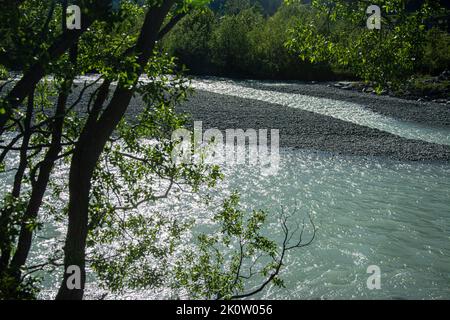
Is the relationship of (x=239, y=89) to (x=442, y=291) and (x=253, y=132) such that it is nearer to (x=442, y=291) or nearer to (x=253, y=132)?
(x=253, y=132)

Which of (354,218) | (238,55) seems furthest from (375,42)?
(238,55)

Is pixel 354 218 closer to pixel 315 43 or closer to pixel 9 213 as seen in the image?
Answer: pixel 315 43

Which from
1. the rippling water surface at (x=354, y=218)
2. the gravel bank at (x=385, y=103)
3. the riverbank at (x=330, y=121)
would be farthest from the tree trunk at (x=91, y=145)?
the gravel bank at (x=385, y=103)

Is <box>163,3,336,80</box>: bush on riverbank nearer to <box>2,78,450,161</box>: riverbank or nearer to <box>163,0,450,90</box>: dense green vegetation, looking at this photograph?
<box>163,0,450,90</box>: dense green vegetation

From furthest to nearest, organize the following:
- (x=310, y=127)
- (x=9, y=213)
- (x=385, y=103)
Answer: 1. (x=385, y=103)
2. (x=310, y=127)
3. (x=9, y=213)

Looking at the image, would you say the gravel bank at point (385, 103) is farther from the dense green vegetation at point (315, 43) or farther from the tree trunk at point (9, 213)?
the tree trunk at point (9, 213)

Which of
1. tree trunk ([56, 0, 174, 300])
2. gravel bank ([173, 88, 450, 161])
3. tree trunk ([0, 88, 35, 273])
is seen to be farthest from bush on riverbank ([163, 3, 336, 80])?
tree trunk ([56, 0, 174, 300])

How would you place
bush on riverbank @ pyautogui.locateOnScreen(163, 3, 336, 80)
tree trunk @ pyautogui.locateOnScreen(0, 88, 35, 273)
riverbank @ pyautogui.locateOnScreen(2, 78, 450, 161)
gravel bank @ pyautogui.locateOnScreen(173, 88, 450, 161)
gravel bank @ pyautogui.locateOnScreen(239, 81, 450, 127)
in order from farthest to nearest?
1. bush on riverbank @ pyautogui.locateOnScreen(163, 3, 336, 80)
2. gravel bank @ pyautogui.locateOnScreen(239, 81, 450, 127)
3. riverbank @ pyautogui.locateOnScreen(2, 78, 450, 161)
4. gravel bank @ pyautogui.locateOnScreen(173, 88, 450, 161)
5. tree trunk @ pyautogui.locateOnScreen(0, 88, 35, 273)

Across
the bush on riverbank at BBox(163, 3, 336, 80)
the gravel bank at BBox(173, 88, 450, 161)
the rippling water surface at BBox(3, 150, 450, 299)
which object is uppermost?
the bush on riverbank at BBox(163, 3, 336, 80)

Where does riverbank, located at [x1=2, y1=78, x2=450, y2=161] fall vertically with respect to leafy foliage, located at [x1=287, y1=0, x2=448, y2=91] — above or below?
below

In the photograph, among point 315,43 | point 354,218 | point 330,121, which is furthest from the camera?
point 330,121
